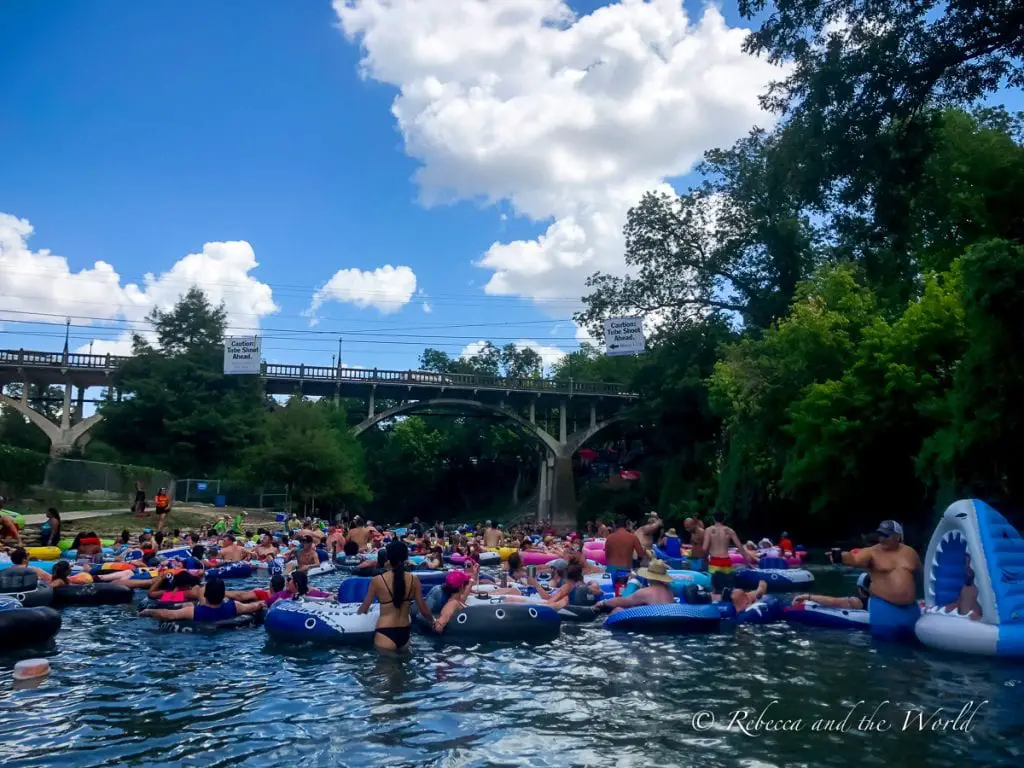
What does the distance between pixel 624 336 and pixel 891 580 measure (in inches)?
968

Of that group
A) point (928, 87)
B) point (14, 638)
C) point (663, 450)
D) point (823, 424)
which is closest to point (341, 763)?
point (14, 638)

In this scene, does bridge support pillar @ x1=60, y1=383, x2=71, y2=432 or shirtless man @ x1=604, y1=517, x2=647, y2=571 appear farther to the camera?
bridge support pillar @ x1=60, y1=383, x2=71, y2=432

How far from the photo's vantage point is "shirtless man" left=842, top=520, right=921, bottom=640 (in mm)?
10133

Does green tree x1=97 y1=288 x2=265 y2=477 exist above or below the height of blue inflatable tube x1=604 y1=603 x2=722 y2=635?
above

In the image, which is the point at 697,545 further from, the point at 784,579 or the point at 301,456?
the point at 301,456

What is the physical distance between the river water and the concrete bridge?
39.6m

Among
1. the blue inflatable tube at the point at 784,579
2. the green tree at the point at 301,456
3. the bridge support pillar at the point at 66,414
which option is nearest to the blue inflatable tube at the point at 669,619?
the blue inflatable tube at the point at 784,579

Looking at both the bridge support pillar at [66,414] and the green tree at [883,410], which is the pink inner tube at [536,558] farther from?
the bridge support pillar at [66,414]

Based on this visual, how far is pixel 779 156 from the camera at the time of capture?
42.9 ft

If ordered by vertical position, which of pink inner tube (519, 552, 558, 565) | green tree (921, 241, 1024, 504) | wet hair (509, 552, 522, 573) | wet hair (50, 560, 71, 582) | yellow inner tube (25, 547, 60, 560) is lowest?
pink inner tube (519, 552, 558, 565)

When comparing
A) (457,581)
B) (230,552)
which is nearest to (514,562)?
(457,581)

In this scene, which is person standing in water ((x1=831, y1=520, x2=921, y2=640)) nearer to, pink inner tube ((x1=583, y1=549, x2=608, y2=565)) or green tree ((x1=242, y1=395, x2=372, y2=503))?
pink inner tube ((x1=583, y1=549, x2=608, y2=565))

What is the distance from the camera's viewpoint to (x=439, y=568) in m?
17.1

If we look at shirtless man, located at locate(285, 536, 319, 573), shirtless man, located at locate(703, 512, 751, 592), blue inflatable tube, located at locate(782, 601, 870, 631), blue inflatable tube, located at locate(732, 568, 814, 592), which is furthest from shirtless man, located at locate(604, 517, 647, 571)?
shirtless man, located at locate(285, 536, 319, 573)
